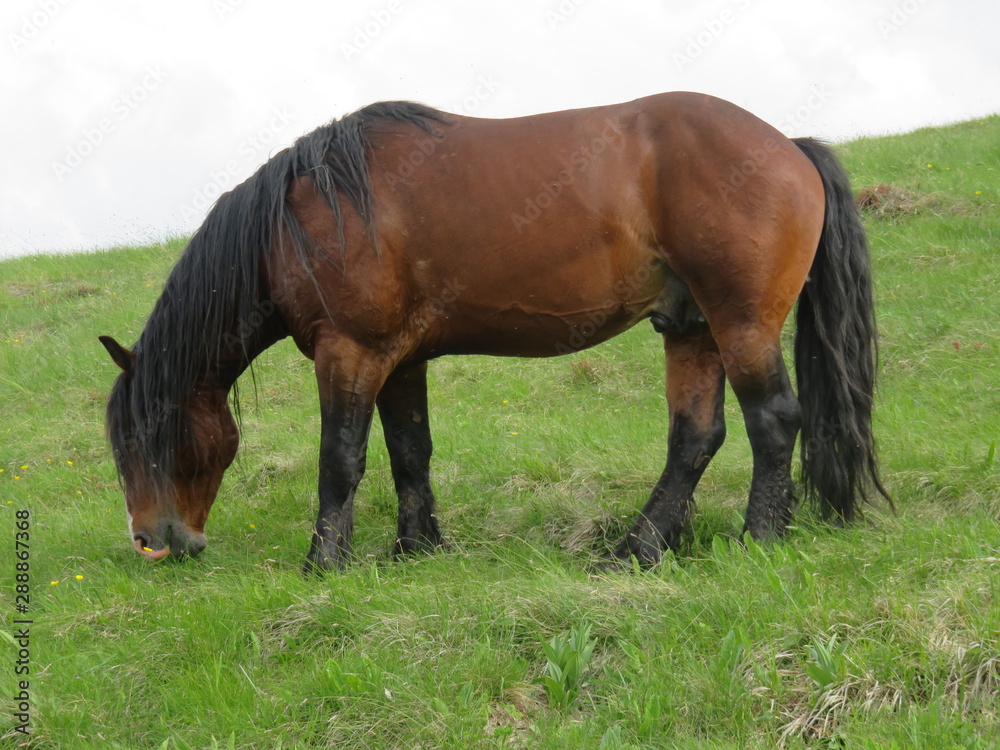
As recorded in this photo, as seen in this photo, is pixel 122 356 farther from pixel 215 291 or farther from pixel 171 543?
pixel 171 543

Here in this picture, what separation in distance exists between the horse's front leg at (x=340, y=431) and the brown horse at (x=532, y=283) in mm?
11

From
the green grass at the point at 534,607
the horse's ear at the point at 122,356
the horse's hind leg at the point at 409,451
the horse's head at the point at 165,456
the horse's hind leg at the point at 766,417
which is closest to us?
the green grass at the point at 534,607

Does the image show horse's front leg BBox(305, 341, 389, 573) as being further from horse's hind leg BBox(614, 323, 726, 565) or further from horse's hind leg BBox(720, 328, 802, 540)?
horse's hind leg BBox(720, 328, 802, 540)

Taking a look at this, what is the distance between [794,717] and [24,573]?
3838mm

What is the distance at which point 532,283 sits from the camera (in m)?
4.37

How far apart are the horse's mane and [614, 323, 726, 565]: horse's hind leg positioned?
1.77m

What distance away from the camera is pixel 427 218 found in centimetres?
441

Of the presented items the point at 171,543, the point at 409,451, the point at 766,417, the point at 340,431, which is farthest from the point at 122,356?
the point at 766,417

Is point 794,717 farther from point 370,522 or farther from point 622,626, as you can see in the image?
point 370,522

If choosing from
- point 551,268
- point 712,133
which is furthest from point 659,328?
point 712,133

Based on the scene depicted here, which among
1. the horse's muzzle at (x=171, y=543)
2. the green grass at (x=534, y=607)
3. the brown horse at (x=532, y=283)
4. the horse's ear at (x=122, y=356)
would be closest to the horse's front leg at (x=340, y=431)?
the brown horse at (x=532, y=283)

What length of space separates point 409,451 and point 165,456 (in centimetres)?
128

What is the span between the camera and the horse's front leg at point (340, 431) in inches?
174

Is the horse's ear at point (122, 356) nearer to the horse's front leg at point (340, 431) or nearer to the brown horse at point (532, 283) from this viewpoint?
the brown horse at point (532, 283)
